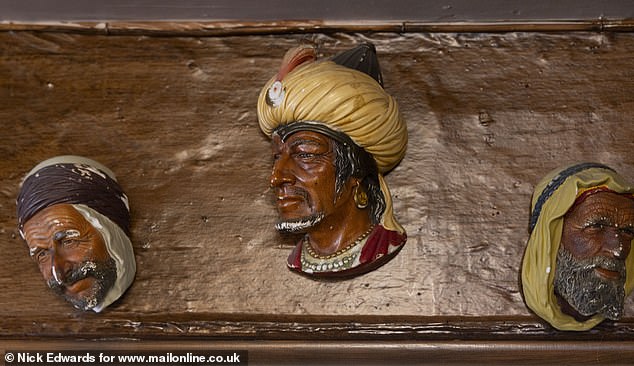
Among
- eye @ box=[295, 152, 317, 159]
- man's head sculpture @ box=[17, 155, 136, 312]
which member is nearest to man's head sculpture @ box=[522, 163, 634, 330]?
eye @ box=[295, 152, 317, 159]

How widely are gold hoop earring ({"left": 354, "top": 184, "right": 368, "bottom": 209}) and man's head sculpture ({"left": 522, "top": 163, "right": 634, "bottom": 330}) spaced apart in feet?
0.85

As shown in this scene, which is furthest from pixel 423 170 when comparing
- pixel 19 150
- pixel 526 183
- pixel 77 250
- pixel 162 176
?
pixel 19 150

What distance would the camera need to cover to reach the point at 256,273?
1.44 meters

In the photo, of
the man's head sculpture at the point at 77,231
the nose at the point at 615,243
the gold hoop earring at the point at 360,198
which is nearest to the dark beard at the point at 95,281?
the man's head sculpture at the point at 77,231

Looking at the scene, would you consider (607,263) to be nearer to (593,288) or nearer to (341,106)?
(593,288)

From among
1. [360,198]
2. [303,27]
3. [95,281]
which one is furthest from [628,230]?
[95,281]

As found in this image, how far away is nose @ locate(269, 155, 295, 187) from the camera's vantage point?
1.35 metres

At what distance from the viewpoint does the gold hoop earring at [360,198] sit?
1381 millimetres

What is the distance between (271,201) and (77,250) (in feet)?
1.04

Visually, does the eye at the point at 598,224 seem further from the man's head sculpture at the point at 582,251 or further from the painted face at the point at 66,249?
the painted face at the point at 66,249

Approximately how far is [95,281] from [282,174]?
327 mm

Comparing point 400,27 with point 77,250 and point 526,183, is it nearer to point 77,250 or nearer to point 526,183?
point 526,183

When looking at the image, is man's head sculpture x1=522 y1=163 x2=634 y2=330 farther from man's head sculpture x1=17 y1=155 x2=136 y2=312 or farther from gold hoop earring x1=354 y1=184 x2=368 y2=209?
man's head sculpture x1=17 y1=155 x2=136 y2=312

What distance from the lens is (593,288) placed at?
130 cm
